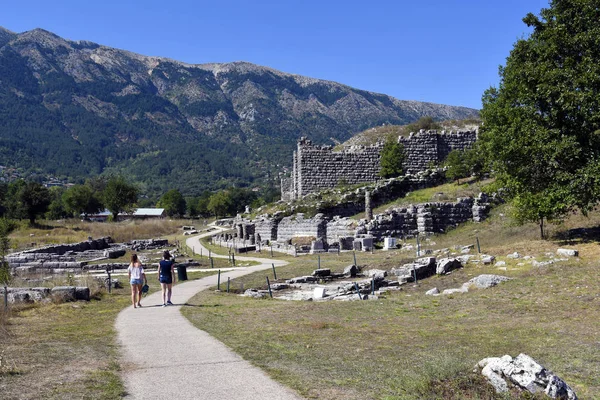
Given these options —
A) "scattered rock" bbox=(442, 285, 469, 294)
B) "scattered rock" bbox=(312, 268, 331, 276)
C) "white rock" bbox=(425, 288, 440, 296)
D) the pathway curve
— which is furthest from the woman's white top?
"scattered rock" bbox=(442, 285, 469, 294)

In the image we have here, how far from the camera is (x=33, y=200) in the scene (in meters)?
66.8

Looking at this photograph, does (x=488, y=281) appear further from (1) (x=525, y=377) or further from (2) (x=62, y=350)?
(2) (x=62, y=350)

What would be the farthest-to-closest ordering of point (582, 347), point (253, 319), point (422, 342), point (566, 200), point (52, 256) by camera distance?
1. point (52, 256)
2. point (566, 200)
3. point (253, 319)
4. point (422, 342)
5. point (582, 347)

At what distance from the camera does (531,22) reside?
22.1 meters

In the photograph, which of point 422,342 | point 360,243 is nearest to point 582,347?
point 422,342

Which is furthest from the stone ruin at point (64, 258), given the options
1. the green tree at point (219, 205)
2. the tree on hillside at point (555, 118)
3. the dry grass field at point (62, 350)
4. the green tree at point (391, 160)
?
the green tree at point (219, 205)

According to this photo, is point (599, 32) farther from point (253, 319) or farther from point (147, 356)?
point (147, 356)

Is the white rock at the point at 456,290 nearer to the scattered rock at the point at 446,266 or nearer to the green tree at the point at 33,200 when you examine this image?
the scattered rock at the point at 446,266

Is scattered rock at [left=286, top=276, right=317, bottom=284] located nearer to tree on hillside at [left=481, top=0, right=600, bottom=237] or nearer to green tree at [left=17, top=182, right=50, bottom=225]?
tree on hillside at [left=481, top=0, right=600, bottom=237]

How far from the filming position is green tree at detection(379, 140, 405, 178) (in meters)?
43.9

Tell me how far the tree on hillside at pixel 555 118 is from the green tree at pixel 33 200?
62.4 metres

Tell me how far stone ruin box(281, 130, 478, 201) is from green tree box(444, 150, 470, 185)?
3.85 metres

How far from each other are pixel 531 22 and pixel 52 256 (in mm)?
32674

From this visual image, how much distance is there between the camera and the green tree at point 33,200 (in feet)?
219
